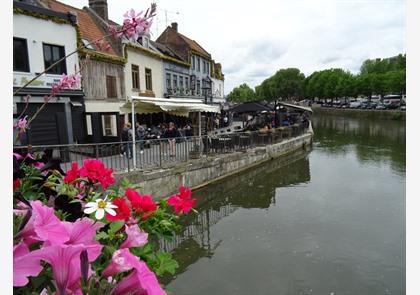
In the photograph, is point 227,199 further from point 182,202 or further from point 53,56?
point 182,202

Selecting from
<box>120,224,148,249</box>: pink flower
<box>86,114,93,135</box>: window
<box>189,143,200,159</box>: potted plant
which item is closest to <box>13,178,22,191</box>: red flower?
<box>120,224,148,249</box>: pink flower

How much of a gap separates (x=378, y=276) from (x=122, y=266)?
25.5 feet

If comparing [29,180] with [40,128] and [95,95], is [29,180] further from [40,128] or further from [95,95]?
[95,95]

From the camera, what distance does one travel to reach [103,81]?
17969 mm

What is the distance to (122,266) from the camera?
98 centimetres

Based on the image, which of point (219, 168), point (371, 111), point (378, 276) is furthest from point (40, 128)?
point (371, 111)

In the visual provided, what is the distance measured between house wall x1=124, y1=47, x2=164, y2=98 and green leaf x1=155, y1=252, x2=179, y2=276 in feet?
57.3

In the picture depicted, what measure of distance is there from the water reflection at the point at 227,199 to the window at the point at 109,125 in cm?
751

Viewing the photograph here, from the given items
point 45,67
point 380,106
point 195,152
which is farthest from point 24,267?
point 380,106

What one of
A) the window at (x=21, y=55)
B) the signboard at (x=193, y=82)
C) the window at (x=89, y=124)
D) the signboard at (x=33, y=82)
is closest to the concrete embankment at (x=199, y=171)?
the signboard at (x=33, y=82)

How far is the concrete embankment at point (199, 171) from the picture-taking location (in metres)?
10.8

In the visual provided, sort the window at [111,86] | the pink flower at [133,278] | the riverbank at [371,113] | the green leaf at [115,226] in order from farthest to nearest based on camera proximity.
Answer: the riverbank at [371,113], the window at [111,86], the green leaf at [115,226], the pink flower at [133,278]

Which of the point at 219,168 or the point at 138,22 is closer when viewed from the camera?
the point at 138,22

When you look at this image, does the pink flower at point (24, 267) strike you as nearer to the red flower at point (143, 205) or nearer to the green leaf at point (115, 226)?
the green leaf at point (115, 226)
